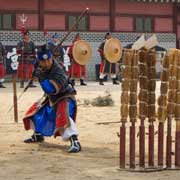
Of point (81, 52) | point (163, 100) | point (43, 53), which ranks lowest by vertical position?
point (163, 100)

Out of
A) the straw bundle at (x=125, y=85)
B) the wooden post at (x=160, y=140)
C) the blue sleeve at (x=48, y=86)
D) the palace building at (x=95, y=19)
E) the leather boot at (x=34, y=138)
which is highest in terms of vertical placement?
the palace building at (x=95, y=19)

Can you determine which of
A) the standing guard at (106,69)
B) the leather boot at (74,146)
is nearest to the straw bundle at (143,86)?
the leather boot at (74,146)

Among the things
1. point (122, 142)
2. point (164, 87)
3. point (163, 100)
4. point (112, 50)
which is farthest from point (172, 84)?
point (112, 50)

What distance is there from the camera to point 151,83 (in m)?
6.71

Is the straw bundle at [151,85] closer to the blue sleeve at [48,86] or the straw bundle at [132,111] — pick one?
the straw bundle at [132,111]

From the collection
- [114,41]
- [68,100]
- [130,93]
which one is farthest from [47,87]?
[114,41]

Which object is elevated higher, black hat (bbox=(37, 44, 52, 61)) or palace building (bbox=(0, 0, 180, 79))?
palace building (bbox=(0, 0, 180, 79))

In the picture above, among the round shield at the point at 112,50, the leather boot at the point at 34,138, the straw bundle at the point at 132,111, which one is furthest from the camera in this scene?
the round shield at the point at 112,50

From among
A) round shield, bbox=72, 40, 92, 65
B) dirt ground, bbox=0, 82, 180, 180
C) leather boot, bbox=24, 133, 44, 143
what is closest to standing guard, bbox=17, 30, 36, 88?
round shield, bbox=72, 40, 92, 65

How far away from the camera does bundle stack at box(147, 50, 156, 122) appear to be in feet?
21.8

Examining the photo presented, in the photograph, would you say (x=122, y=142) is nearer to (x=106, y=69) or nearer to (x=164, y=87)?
(x=164, y=87)

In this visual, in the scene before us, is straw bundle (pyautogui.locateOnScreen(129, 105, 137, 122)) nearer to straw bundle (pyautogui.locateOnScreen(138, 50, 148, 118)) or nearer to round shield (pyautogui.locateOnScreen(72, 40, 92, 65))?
straw bundle (pyautogui.locateOnScreen(138, 50, 148, 118))

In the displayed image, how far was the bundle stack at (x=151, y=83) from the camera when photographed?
6.66m

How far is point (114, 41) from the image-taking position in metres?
20.1
